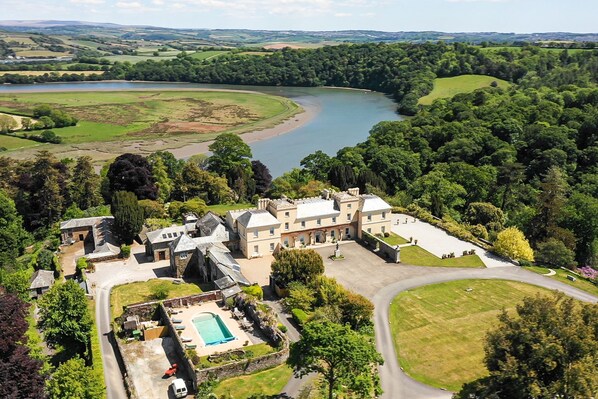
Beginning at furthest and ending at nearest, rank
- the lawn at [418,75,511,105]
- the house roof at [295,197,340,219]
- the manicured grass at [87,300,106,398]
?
the lawn at [418,75,511,105] → the house roof at [295,197,340,219] → the manicured grass at [87,300,106,398]

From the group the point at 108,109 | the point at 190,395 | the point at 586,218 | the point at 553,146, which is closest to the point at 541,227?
the point at 586,218

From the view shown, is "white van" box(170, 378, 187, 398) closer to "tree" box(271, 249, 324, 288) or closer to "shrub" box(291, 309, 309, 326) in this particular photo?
"shrub" box(291, 309, 309, 326)

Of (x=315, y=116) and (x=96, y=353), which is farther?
(x=315, y=116)

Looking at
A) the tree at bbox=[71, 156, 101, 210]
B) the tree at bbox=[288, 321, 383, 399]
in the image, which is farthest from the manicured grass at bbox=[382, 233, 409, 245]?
the tree at bbox=[71, 156, 101, 210]

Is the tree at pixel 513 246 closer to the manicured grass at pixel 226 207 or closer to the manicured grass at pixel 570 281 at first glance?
the manicured grass at pixel 570 281

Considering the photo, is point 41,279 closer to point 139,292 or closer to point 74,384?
point 139,292

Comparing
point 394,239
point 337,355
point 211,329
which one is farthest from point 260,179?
point 337,355
